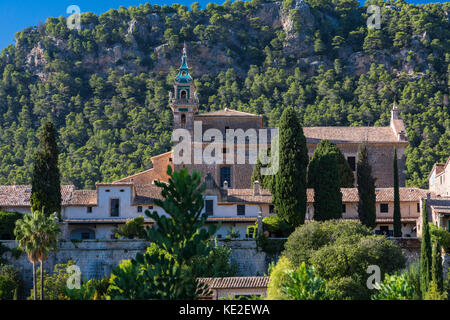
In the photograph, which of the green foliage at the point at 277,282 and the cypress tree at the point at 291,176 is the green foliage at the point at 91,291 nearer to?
the green foliage at the point at 277,282

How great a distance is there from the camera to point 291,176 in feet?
185

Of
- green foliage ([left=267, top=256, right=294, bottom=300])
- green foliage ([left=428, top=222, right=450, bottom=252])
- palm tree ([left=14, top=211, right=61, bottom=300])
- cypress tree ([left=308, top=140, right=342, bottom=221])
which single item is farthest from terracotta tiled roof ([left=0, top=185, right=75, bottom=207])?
green foliage ([left=428, top=222, right=450, bottom=252])

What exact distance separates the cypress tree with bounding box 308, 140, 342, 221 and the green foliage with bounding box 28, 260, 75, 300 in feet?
52.6

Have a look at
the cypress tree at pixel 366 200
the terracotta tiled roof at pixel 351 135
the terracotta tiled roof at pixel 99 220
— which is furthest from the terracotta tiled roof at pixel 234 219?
the terracotta tiled roof at pixel 351 135

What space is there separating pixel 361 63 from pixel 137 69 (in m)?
35.5

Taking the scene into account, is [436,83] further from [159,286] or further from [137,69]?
[159,286]

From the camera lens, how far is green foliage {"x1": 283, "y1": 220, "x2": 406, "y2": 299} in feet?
148

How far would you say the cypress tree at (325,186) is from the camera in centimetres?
5594

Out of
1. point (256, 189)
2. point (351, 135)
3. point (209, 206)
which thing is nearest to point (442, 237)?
point (256, 189)

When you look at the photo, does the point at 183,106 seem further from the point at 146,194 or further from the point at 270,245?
the point at 270,245

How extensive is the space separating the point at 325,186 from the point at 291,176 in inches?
91.2

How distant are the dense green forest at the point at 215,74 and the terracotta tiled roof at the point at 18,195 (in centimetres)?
3417

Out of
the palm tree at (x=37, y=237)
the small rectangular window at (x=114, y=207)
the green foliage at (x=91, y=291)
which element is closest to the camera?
the green foliage at (x=91, y=291)
